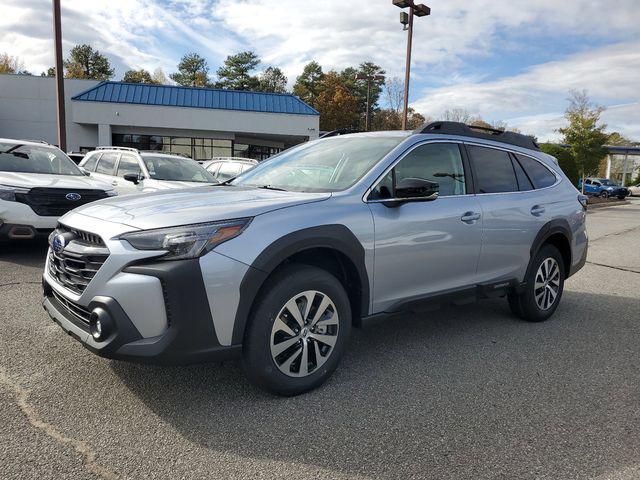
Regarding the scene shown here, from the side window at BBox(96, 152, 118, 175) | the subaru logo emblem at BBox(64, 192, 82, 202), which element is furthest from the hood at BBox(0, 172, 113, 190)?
the side window at BBox(96, 152, 118, 175)

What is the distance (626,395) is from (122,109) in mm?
32963

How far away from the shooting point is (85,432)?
2656 mm

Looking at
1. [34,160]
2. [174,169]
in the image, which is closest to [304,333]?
[34,160]

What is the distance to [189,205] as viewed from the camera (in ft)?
9.98

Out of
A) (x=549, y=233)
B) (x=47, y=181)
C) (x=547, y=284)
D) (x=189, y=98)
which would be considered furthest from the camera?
(x=189, y=98)

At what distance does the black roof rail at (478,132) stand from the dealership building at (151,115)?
29.2 metres

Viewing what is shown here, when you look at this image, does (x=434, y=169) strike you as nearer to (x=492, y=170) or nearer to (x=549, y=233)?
(x=492, y=170)

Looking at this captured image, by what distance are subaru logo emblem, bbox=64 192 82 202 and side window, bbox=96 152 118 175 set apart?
341 cm

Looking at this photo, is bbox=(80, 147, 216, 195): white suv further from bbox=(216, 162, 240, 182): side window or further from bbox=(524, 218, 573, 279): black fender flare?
bbox=(524, 218, 573, 279): black fender flare

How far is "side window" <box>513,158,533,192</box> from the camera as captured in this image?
4.74m

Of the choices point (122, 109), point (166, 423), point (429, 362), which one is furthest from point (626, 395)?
point (122, 109)

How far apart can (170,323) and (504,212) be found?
3056 millimetres

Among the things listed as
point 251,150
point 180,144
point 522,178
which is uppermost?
point 180,144

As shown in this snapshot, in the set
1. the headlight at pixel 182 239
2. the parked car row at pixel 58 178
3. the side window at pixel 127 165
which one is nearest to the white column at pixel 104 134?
the parked car row at pixel 58 178
